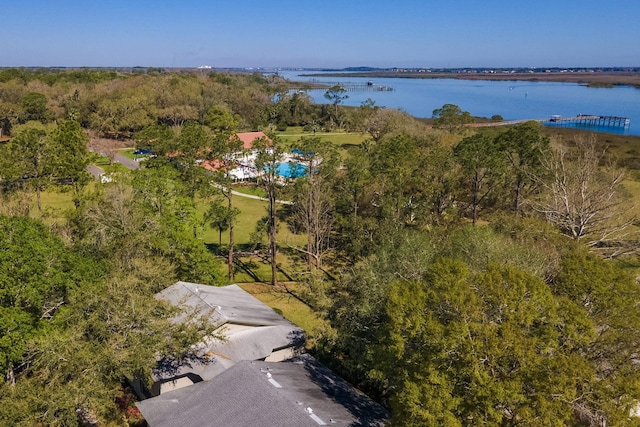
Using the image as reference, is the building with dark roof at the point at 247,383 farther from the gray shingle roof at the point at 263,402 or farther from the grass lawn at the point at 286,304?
the grass lawn at the point at 286,304

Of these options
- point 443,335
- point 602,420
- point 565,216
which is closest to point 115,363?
point 443,335

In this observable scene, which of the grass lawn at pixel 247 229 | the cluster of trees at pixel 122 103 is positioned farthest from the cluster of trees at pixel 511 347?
the cluster of trees at pixel 122 103

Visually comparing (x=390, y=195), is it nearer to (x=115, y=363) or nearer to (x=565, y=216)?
(x=565, y=216)

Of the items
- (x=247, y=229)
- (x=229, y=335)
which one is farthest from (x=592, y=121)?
(x=229, y=335)

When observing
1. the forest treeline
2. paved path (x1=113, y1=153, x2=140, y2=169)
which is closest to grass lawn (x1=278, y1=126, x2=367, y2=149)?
paved path (x1=113, y1=153, x2=140, y2=169)

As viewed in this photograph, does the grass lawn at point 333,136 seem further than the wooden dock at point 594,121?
No
